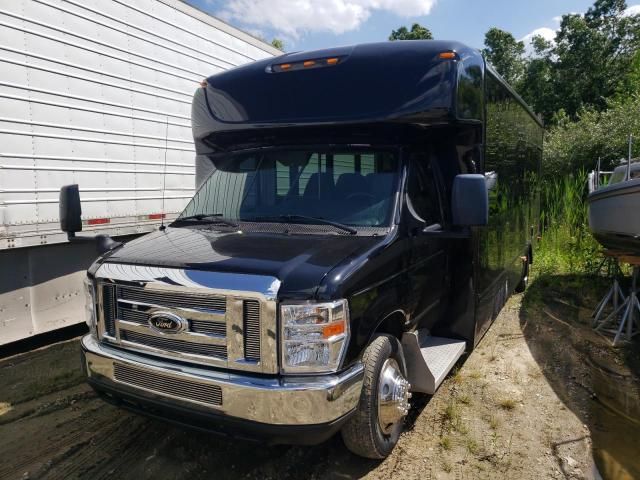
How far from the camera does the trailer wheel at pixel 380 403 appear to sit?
9.90 feet

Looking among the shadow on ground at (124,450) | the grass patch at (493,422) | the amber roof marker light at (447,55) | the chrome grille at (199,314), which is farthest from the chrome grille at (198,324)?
the amber roof marker light at (447,55)

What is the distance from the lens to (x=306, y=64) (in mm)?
3920

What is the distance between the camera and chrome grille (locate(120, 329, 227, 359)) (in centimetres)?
275

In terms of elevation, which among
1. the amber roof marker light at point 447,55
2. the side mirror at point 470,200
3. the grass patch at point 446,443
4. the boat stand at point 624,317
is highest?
the amber roof marker light at point 447,55

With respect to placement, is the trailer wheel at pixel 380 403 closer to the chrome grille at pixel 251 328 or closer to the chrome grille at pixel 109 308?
the chrome grille at pixel 251 328

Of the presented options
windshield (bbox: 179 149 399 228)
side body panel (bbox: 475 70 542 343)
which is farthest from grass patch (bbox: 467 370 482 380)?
windshield (bbox: 179 149 399 228)

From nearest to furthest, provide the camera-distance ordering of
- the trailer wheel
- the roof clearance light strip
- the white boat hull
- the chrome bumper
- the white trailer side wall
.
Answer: the chrome bumper < the trailer wheel < the roof clearance light strip < the white trailer side wall < the white boat hull

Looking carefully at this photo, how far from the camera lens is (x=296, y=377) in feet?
8.69

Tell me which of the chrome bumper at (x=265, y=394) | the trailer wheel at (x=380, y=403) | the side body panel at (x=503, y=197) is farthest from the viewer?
the side body panel at (x=503, y=197)

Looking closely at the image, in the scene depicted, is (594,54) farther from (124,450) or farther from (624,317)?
(124,450)

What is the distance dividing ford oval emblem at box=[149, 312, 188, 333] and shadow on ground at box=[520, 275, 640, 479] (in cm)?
281

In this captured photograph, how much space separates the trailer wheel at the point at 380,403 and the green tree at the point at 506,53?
35415 mm

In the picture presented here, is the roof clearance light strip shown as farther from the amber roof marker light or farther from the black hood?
the black hood

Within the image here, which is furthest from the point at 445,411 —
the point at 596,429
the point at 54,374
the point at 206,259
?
the point at 54,374
